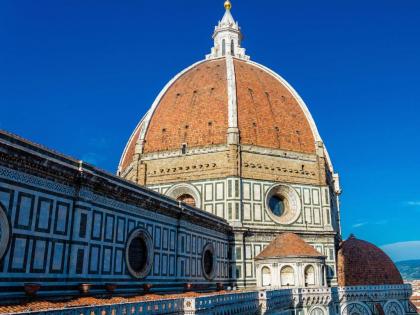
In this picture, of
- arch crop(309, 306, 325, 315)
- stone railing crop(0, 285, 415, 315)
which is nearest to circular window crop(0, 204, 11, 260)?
stone railing crop(0, 285, 415, 315)

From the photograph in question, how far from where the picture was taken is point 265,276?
3519 cm

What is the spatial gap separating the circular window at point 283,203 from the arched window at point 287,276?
5.47m

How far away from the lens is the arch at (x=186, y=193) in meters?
38.0

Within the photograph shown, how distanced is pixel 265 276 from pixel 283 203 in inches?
295

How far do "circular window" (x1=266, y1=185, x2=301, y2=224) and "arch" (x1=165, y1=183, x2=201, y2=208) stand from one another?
632cm

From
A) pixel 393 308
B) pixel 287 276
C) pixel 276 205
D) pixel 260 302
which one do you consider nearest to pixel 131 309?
pixel 260 302

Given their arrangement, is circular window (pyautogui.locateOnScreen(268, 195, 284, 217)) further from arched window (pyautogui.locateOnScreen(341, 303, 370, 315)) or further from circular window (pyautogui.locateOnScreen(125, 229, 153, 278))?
circular window (pyautogui.locateOnScreen(125, 229, 153, 278))

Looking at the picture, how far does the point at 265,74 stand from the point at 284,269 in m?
22.6

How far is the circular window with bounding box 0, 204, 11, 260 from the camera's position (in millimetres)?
14594

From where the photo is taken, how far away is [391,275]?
135 feet

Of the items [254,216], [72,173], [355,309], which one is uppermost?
[254,216]

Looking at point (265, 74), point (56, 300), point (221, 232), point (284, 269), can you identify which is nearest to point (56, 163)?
point (56, 300)

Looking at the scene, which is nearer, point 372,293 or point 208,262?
point 208,262

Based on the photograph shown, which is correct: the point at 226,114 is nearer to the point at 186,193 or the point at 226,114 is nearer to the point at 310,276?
the point at 186,193
